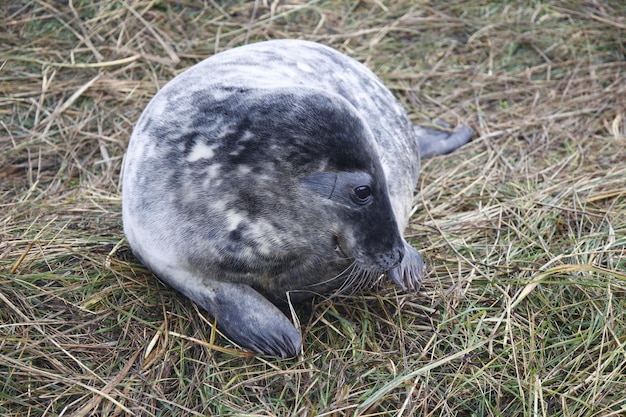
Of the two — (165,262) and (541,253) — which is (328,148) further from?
(541,253)

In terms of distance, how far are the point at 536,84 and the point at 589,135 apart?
64 centimetres

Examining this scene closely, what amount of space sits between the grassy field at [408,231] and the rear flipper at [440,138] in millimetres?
78

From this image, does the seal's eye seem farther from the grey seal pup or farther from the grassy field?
the grassy field

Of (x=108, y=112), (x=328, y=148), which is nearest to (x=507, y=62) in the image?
(x=108, y=112)

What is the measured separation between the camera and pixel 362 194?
2619 millimetres

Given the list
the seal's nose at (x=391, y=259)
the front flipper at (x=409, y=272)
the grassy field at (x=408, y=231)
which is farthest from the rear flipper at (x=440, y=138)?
the seal's nose at (x=391, y=259)

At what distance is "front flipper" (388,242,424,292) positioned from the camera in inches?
114

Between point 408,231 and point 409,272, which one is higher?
point 409,272

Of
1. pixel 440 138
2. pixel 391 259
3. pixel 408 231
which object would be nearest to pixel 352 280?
pixel 391 259

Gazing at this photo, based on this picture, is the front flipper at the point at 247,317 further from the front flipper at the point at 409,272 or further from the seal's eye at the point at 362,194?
the seal's eye at the point at 362,194

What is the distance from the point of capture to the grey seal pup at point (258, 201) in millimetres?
2594

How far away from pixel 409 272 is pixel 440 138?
1500 millimetres

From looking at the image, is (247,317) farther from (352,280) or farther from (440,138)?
(440,138)

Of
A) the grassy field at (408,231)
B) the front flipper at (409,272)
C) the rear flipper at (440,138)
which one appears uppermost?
the front flipper at (409,272)
